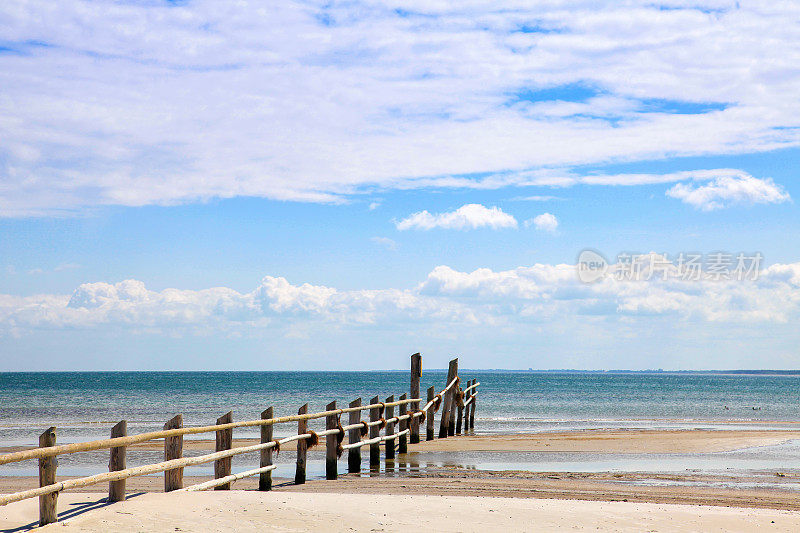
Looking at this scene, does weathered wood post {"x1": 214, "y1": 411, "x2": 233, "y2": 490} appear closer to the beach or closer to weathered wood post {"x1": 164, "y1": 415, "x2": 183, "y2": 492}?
the beach

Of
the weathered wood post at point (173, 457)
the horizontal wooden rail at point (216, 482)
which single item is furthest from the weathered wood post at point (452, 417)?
the weathered wood post at point (173, 457)

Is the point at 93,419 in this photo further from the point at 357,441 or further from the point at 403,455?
the point at 357,441

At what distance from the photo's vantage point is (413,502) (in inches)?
360

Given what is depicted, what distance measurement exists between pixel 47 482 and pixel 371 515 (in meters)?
3.18

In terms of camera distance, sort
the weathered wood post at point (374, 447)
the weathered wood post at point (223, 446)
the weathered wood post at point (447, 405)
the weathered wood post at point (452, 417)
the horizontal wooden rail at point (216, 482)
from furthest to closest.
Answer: the weathered wood post at point (452, 417) → the weathered wood post at point (447, 405) → the weathered wood post at point (374, 447) → the weathered wood post at point (223, 446) → the horizontal wooden rail at point (216, 482)

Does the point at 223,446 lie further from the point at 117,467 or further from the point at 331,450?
the point at 331,450

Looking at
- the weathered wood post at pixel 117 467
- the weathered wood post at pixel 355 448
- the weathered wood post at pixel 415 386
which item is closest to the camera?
the weathered wood post at pixel 117 467

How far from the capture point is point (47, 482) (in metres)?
7.29

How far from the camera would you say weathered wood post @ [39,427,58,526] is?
7.19 m


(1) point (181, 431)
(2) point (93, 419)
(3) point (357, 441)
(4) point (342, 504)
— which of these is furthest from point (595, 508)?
(2) point (93, 419)

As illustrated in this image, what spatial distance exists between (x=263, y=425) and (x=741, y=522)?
643cm

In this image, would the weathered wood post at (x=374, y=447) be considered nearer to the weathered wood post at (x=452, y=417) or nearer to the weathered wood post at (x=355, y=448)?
the weathered wood post at (x=355, y=448)

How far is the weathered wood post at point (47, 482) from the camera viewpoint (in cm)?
719

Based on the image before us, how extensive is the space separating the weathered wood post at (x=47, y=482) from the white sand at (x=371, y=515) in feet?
0.34
